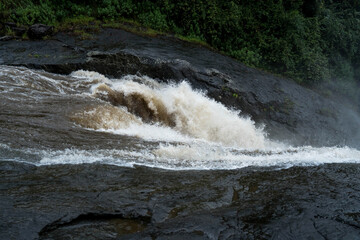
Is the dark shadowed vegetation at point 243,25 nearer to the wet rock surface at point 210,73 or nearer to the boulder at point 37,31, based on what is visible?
the boulder at point 37,31

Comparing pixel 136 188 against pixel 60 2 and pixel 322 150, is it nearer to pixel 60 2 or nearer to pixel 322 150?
pixel 322 150

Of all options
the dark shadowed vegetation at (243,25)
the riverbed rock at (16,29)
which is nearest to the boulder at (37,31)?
the riverbed rock at (16,29)

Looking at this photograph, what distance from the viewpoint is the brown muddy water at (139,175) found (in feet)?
13.1

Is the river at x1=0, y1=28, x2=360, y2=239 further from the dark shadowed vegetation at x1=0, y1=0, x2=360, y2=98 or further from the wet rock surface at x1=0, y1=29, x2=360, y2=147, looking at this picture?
the dark shadowed vegetation at x1=0, y1=0, x2=360, y2=98

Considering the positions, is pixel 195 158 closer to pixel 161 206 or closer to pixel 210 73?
pixel 161 206

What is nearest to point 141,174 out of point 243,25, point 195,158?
point 195,158

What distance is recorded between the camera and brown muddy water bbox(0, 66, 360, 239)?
3.99 meters

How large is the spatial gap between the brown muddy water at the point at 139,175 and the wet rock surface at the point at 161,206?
16mm

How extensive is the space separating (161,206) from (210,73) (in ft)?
25.8

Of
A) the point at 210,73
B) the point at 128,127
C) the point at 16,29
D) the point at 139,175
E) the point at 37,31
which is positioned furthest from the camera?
the point at 16,29

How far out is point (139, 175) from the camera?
17.1ft

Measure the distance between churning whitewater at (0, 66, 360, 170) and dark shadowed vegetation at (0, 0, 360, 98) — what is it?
16.7 feet

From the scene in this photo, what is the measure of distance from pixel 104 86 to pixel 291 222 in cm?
650

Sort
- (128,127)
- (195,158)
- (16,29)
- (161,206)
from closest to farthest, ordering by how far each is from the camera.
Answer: (161,206) < (195,158) < (128,127) < (16,29)
